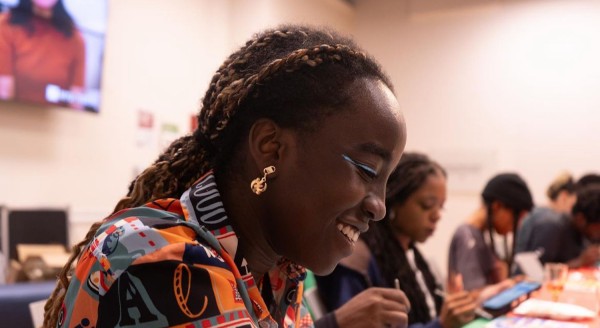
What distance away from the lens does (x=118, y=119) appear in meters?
3.60

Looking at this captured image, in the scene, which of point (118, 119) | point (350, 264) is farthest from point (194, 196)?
point (118, 119)

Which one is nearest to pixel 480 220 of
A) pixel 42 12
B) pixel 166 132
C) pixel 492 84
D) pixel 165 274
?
pixel 166 132

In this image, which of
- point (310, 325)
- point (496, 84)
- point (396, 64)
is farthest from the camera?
point (396, 64)

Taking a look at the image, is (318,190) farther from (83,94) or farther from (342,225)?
(83,94)

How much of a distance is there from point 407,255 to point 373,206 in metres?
1.23

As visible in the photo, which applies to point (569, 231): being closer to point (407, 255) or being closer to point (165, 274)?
point (407, 255)

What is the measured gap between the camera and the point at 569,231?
371cm

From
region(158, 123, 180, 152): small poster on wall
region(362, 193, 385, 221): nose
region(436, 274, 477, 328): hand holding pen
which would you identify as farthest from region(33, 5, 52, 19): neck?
region(362, 193, 385, 221): nose

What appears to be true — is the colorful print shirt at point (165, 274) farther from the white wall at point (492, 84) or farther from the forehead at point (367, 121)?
the white wall at point (492, 84)

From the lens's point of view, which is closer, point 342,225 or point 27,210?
point 342,225

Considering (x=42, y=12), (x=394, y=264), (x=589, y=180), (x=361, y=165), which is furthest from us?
(x=589, y=180)

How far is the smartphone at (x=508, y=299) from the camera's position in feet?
5.77

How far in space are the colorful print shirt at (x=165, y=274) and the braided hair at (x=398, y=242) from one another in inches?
41.7

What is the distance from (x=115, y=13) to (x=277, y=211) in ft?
10.3
